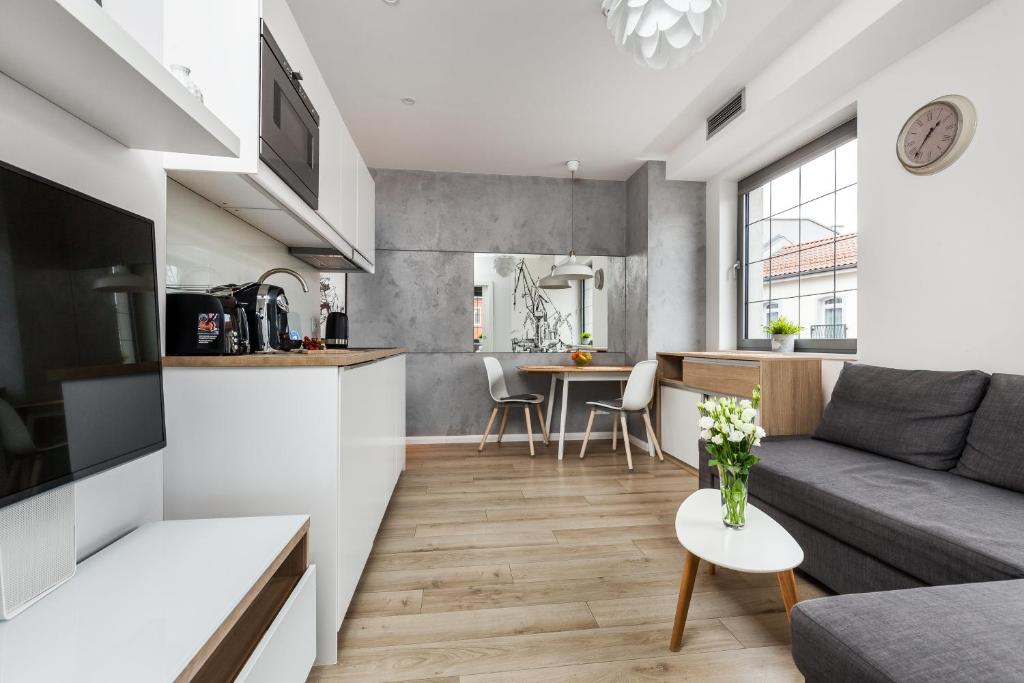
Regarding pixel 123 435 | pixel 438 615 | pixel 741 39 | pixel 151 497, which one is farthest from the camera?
pixel 741 39

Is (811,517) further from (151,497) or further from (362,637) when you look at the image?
(151,497)

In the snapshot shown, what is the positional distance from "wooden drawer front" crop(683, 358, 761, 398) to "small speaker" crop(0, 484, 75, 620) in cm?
297

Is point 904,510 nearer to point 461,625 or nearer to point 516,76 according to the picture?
point 461,625

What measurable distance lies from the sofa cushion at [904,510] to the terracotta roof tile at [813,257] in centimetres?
147

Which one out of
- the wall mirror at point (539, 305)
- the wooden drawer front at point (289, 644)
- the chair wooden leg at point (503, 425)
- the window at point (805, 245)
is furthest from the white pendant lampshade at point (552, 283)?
the wooden drawer front at point (289, 644)

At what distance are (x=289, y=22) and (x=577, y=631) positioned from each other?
8.18ft

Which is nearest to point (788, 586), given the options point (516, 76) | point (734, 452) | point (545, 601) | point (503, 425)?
point (734, 452)

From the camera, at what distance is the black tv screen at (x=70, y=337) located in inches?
27.2

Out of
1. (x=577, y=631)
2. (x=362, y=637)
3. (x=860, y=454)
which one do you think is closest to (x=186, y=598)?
(x=362, y=637)

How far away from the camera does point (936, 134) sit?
Result: 2230mm

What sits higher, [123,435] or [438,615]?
[123,435]

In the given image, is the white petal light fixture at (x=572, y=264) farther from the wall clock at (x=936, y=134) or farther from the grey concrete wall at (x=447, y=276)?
the wall clock at (x=936, y=134)

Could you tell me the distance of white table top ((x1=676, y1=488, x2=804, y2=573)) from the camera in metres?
1.25

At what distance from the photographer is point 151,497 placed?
126 cm
